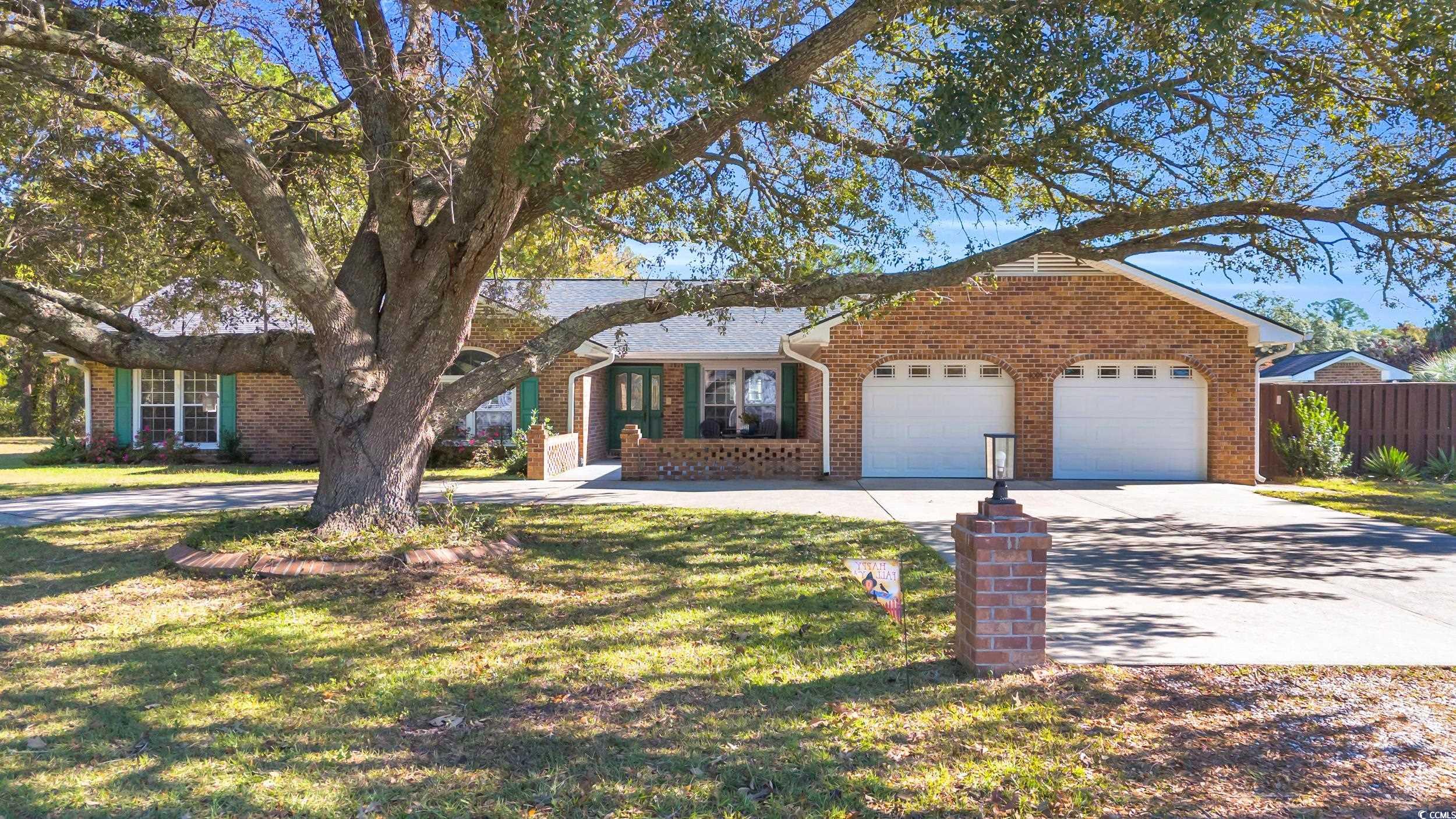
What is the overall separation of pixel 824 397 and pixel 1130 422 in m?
5.62

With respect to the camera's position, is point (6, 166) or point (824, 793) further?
point (6, 166)

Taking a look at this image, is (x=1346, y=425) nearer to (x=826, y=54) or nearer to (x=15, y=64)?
(x=826, y=54)

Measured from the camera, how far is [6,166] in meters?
10.2

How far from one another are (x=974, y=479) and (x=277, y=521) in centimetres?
1140

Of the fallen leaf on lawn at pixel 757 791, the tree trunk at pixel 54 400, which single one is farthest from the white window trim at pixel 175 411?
the tree trunk at pixel 54 400

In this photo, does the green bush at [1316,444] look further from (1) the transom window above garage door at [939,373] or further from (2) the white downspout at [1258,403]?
(1) the transom window above garage door at [939,373]

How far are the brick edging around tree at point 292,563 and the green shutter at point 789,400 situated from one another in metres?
12.4

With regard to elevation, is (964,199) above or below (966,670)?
above

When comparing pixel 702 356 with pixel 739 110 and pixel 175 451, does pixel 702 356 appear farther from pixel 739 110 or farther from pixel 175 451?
pixel 739 110

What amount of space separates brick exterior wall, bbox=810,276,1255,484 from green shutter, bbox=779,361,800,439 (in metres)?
3.85

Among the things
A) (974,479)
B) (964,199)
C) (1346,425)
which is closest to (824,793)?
(964,199)

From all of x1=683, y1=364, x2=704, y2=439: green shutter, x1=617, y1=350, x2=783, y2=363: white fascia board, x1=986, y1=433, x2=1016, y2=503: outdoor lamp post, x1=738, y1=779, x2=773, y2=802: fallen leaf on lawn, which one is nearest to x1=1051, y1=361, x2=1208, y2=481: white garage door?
x1=617, y1=350, x2=783, y2=363: white fascia board

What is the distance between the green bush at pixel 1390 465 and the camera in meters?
16.4

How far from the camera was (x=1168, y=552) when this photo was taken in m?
8.84
